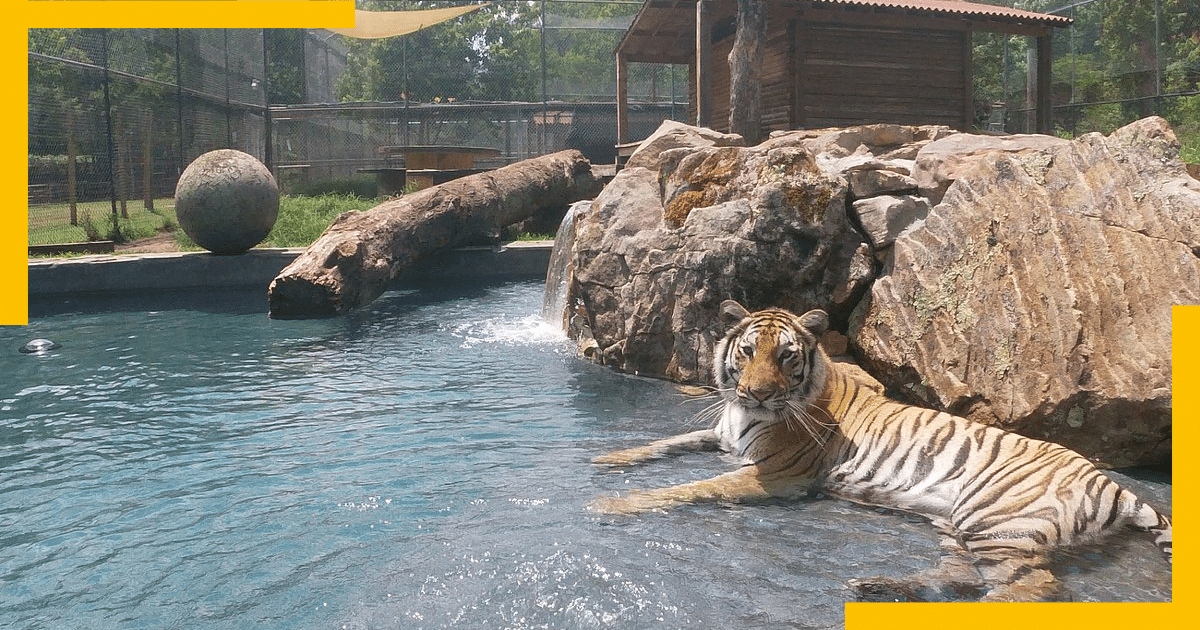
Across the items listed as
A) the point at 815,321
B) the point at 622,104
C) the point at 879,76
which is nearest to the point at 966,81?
the point at 879,76

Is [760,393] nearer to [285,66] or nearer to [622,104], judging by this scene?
[622,104]

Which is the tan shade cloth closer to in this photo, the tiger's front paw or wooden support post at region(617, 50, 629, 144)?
wooden support post at region(617, 50, 629, 144)

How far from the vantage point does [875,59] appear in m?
15.1

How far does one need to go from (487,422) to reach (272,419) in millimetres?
1418

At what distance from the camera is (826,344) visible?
6.31 meters

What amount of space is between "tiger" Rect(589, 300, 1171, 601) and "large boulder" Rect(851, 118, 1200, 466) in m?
0.94

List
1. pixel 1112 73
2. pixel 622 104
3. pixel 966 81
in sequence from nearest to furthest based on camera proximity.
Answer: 1. pixel 966 81
2. pixel 622 104
3. pixel 1112 73

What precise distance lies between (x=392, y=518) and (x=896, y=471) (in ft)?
7.55

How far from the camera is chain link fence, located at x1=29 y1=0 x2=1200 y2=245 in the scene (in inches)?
571

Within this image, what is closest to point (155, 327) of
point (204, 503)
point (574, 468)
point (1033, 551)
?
point (204, 503)

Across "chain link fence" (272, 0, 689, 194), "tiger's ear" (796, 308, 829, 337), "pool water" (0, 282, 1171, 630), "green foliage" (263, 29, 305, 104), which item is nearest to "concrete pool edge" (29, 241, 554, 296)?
"pool water" (0, 282, 1171, 630)

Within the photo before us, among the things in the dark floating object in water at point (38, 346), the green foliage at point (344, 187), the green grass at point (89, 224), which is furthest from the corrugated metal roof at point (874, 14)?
the dark floating object in water at point (38, 346)

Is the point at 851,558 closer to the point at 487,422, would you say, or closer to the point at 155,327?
the point at 487,422

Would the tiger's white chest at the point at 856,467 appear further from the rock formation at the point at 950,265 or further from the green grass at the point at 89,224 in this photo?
the green grass at the point at 89,224
